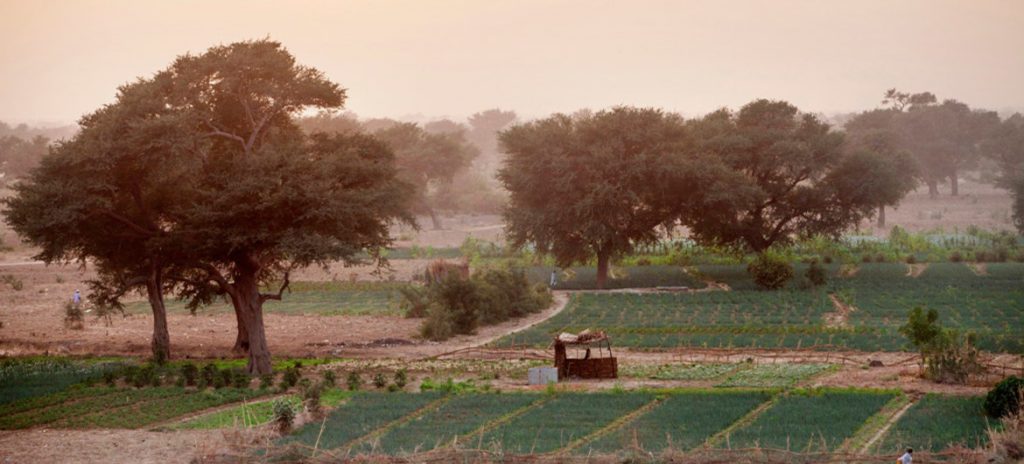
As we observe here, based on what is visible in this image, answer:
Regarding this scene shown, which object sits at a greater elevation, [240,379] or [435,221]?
[435,221]

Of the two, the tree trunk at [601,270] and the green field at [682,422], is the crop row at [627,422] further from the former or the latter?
the tree trunk at [601,270]

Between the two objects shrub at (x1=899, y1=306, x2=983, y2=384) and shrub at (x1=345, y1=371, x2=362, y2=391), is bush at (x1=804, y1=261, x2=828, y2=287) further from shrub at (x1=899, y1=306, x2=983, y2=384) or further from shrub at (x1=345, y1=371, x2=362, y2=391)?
shrub at (x1=345, y1=371, x2=362, y2=391)

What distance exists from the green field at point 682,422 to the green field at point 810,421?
2.41ft

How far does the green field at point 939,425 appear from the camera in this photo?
23734 millimetres

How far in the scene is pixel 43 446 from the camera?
26641 mm

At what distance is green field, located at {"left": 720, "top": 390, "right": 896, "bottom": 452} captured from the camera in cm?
2430

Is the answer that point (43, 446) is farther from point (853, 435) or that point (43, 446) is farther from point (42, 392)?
point (853, 435)

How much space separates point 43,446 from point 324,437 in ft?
22.2

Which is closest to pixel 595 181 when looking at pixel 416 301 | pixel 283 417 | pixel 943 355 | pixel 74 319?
pixel 416 301

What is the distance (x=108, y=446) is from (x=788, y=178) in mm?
53534

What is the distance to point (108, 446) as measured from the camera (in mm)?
26453

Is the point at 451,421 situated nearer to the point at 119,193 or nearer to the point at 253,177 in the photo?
the point at 253,177

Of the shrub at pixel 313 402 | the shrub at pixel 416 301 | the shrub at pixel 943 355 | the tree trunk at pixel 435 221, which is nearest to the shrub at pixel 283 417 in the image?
the shrub at pixel 313 402

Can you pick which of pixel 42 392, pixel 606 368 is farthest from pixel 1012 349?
pixel 42 392
